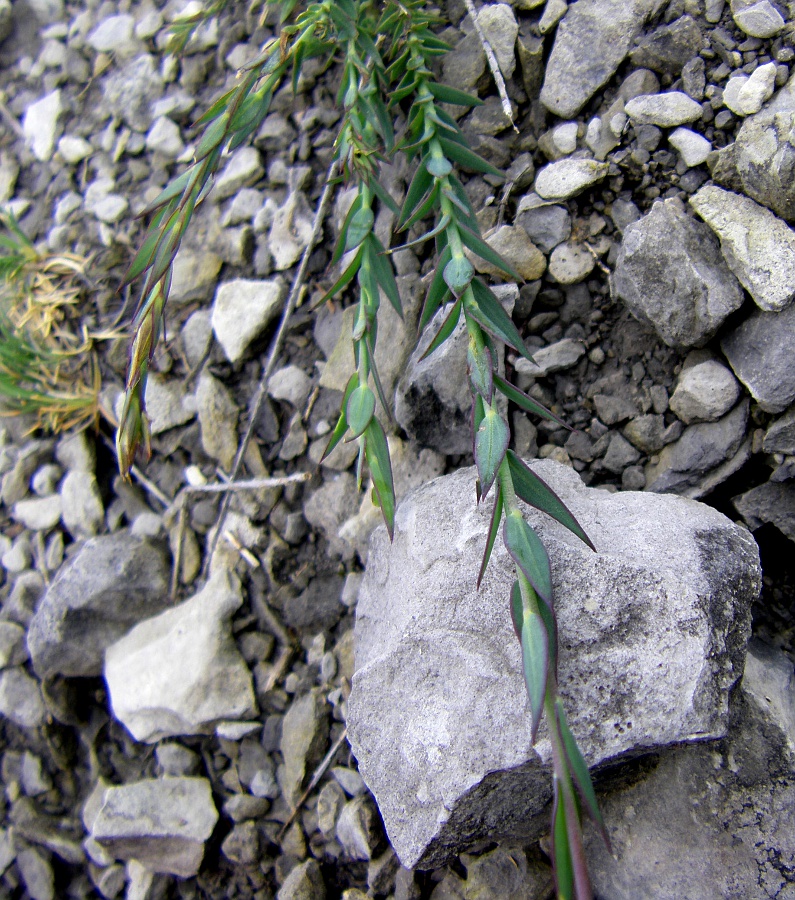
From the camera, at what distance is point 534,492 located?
1.08 metres

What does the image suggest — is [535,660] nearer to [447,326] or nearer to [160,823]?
[447,326]

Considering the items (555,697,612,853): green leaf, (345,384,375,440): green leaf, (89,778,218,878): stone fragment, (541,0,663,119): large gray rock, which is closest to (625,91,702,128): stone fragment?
(541,0,663,119): large gray rock

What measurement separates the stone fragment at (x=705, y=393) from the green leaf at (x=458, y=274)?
20.3 inches

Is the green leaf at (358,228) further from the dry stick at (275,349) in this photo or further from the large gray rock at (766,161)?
the large gray rock at (766,161)

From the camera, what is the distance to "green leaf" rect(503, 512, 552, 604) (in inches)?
38.0

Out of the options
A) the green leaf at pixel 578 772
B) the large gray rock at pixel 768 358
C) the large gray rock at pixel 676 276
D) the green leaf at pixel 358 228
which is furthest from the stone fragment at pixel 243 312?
the green leaf at pixel 578 772

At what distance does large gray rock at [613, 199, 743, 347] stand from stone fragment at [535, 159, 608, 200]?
16cm

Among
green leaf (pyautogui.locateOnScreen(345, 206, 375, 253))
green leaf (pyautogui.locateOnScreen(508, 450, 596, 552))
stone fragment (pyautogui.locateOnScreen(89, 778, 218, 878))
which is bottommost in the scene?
stone fragment (pyautogui.locateOnScreen(89, 778, 218, 878))

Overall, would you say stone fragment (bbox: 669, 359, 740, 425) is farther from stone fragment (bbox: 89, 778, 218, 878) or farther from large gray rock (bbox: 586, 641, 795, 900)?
stone fragment (bbox: 89, 778, 218, 878)

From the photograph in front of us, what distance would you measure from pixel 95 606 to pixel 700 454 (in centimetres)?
148

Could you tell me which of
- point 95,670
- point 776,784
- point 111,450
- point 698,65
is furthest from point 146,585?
point 698,65

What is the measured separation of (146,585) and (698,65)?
1.74 m

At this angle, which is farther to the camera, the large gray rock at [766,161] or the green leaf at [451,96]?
the green leaf at [451,96]

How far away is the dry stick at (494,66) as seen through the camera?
5.08 ft
